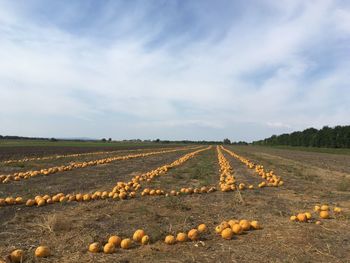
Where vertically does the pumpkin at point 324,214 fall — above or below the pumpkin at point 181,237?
above

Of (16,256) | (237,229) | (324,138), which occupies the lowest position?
(16,256)

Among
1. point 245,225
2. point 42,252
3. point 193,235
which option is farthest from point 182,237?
point 42,252

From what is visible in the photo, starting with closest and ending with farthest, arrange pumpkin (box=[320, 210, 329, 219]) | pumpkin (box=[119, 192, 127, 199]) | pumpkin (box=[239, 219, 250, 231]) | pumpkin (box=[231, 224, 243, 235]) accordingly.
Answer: pumpkin (box=[231, 224, 243, 235])
pumpkin (box=[239, 219, 250, 231])
pumpkin (box=[320, 210, 329, 219])
pumpkin (box=[119, 192, 127, 199])

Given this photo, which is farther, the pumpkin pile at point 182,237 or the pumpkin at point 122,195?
the pumpkin at point 122,195

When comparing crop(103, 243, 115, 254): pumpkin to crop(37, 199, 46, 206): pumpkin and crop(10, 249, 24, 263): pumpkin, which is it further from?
crop(37, 199, 46, 206): pumpkin

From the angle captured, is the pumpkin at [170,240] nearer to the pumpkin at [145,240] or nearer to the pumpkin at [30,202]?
the pumpkin at [145,240]

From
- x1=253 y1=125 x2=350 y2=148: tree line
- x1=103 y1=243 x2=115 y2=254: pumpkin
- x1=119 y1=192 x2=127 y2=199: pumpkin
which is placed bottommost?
x1=103 y1=243 x2=115 y2=254: pumpkin

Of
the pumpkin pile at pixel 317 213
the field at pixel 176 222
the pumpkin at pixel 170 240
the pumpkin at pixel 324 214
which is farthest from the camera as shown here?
the pumpkin at pixel 324 214

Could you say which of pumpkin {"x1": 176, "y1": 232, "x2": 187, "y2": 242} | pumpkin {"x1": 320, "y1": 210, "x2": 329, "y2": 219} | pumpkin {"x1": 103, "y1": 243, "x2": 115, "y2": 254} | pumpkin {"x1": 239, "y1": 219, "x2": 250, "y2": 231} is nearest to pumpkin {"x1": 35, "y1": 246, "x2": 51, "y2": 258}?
pumpkin {"x1": 103, "y1": 243, "x2": 115, "y2": 254}

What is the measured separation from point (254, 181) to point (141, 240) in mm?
9459

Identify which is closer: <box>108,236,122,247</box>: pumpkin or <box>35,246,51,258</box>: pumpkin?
<box>35,246,51,258</box>: pumpkin

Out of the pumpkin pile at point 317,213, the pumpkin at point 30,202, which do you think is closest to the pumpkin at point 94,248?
the pumpkin pile at point 317,213

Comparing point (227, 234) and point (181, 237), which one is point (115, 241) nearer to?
point (181, 237)

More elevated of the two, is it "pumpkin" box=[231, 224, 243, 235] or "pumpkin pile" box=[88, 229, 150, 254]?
"pumpkin" box=[231, 224, 243, 235]
